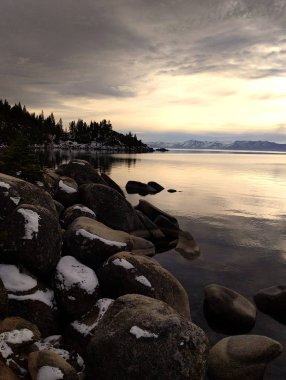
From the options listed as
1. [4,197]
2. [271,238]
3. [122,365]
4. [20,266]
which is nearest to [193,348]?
[122,365]

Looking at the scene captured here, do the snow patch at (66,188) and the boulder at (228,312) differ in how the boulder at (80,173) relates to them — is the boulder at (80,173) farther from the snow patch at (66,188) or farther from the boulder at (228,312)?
the boulder at (228,312)

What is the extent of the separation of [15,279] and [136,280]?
3.76 m

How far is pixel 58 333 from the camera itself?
10023mm

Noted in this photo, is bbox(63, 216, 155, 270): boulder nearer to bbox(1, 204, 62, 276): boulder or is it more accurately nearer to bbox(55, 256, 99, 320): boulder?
bbox(55, 256, 99, 320): boulder

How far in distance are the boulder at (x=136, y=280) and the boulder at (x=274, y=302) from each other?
377 cm

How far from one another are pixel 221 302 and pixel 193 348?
527cm

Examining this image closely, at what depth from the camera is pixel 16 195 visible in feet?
41.6

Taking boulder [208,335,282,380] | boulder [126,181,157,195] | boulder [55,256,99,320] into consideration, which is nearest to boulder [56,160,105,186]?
boulder [55,256,99,320]

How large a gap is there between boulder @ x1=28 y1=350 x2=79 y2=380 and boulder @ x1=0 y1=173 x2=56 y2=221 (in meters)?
6.05

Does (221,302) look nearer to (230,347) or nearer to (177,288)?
(177,288)

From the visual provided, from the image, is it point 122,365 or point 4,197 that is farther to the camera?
point 4,197

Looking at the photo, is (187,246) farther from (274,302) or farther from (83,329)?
(83,329)

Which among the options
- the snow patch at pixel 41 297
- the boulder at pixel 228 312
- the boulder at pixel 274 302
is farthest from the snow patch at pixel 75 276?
the boulder at pixel 274 302

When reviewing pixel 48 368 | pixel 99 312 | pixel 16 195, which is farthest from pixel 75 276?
pixel 16 195
